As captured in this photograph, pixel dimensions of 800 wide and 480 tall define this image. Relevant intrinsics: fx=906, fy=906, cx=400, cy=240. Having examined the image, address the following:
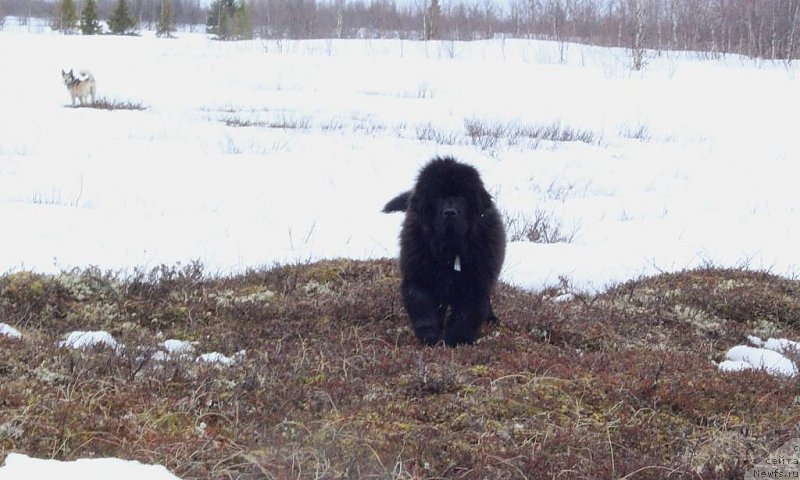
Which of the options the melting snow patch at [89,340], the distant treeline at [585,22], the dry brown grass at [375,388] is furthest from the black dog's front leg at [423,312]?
the distant treeline at [585,22]

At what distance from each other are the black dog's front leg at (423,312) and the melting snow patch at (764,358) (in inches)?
72.7

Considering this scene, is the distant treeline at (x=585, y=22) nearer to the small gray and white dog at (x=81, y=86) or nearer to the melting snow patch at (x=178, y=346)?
the small gray and white dog at (x=81, y=86)

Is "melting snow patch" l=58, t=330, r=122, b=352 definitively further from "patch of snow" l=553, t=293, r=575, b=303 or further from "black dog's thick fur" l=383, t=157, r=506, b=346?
"patch of snow" l=553, t=293, r=575, b=303

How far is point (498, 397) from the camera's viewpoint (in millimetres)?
4652

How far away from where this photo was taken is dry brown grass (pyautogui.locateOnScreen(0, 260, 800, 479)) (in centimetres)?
387

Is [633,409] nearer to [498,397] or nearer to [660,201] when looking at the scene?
[498,397]

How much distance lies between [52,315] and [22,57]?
3149 cm

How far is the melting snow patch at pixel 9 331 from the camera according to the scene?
560cm

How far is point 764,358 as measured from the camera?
5914mm

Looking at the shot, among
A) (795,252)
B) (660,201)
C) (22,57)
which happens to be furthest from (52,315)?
(22,57)

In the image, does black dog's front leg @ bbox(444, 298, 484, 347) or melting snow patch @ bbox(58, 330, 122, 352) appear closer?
melting snow patch @ bbox(58, 330, 122, 352)

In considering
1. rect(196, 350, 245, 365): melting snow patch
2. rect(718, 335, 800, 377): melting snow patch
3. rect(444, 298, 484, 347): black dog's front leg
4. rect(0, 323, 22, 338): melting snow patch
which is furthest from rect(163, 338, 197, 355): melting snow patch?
rect(718, 335, 800, 377): melting snow patch

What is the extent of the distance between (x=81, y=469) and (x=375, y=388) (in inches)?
72.3

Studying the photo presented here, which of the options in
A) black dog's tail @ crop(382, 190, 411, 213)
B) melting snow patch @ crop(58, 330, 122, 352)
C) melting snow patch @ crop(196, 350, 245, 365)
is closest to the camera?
melting snow patch @ crop(196, 350, 245, 365)
